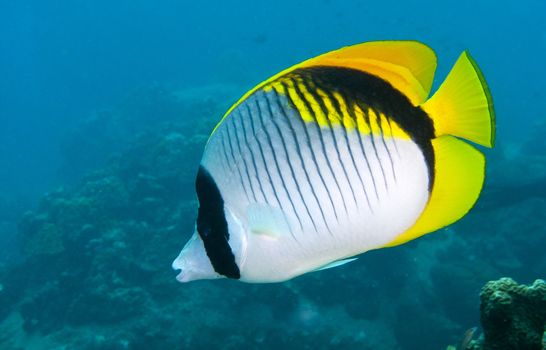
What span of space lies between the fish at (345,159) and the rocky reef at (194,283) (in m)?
8.12

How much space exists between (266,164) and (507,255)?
1232 centimetres

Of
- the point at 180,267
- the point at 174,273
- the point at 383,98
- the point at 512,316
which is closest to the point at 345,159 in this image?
the point at 383,98

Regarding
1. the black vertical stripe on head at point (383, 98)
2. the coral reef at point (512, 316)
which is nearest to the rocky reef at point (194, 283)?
the coral reef at point (512, 316)

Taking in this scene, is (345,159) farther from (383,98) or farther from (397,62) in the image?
(397,62)

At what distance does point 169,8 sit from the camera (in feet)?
281

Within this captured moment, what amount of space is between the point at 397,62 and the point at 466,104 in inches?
8.1

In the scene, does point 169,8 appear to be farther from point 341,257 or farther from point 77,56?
point 341,257

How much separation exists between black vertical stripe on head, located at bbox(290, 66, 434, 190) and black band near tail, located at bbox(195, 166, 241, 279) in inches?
14.1

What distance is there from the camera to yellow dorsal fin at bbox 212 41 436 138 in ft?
3.24

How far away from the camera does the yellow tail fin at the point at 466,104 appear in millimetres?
864

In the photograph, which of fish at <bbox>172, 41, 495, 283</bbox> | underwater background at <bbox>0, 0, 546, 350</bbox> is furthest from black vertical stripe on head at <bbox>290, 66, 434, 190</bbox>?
underwater background at <bbox>0, 0, 546, 350</bbox>

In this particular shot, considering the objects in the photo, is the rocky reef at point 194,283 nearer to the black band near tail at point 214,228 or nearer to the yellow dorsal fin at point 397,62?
the black band near tail at point 214,228

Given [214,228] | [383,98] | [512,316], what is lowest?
[512,316]

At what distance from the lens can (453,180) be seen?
0.93 metres
